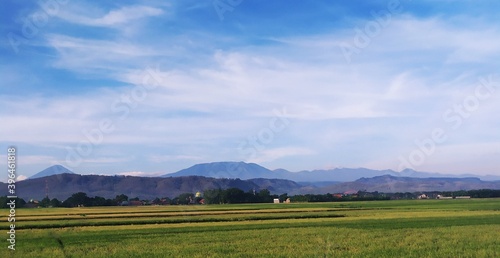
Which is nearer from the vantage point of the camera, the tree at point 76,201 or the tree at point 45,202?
the tree at point 76,201

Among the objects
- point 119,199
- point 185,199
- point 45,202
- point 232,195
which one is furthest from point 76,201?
point 232,195

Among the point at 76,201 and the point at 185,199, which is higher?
the point at 76,201

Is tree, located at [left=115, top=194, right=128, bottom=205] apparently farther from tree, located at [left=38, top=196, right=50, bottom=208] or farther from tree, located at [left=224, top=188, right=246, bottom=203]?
tree, located at [left=224, top=188, right=246, bottom=203]

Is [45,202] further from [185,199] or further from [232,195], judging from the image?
[232,195]

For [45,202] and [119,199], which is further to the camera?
[119,199]

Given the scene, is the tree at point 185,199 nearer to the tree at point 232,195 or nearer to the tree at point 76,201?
the tree at point 232,195

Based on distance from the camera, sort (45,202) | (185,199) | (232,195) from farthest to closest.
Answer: (185,199) < (232,195) < (45,202)

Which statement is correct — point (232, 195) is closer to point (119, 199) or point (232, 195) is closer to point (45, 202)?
point (119, 199)

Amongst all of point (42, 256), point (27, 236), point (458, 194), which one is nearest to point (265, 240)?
point (42, 256)

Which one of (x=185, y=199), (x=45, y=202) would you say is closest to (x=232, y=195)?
(x=185, y=199)

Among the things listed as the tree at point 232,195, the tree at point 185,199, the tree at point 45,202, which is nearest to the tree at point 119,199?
the tree at point 185,199

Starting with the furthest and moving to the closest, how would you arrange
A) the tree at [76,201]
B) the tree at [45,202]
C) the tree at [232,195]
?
the tree at [232,195], the tree at [45,202], the tree at [76,201]

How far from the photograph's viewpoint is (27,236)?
1342 inches

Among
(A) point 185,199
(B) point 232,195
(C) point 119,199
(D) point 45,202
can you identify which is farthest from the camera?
(A) point 185,199
